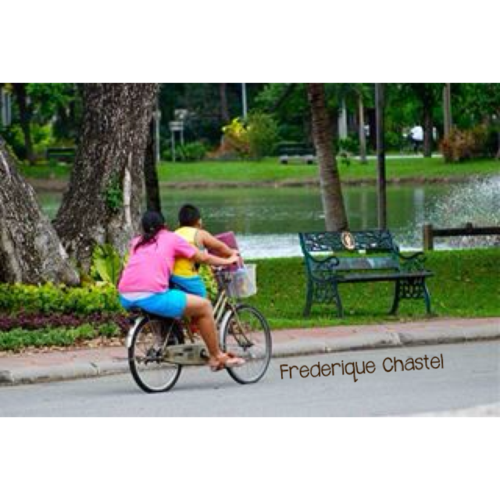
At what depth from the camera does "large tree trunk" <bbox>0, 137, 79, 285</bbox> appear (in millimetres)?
17281

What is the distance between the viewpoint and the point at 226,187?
6956cm

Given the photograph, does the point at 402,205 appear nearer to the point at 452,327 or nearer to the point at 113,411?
the point at 452,327

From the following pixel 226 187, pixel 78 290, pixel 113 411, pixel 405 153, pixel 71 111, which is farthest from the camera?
pixel 71 111

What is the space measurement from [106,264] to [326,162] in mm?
10759

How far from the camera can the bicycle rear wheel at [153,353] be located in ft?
42.7

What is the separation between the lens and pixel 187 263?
13305 mm

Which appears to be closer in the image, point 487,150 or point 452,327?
point 452,327

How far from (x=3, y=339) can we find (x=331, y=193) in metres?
13.6

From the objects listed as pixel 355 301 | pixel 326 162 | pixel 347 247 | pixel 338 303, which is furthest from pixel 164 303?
pixel 326 162

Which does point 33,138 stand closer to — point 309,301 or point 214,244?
point 309,301

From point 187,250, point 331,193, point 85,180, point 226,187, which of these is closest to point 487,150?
point 226,187

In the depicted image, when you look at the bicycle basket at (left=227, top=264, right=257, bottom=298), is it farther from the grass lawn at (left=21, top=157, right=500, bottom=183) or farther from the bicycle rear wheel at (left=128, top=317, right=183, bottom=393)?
the grass lawn at (left=21, top=157, right=500, bottom=183)

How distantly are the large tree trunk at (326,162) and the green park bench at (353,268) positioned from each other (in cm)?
853

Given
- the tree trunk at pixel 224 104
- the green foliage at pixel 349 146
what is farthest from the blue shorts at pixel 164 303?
the tree trunk at pixel 224 104
